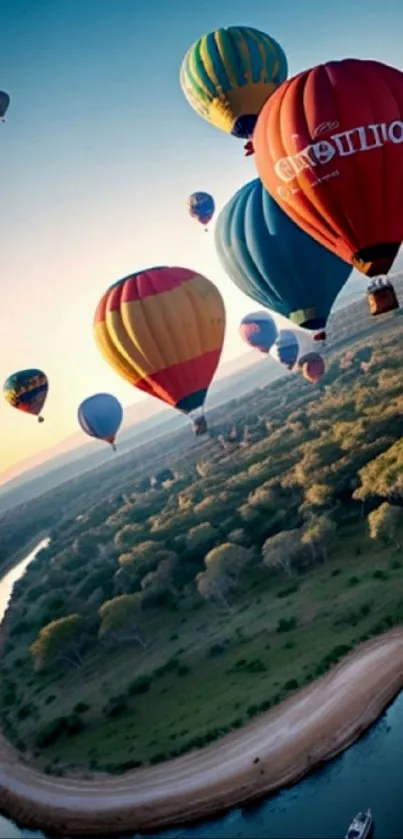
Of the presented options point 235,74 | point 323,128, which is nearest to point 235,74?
point 235,74

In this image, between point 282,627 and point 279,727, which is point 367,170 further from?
point 282,627

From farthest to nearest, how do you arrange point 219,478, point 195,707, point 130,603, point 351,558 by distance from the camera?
point 219,478 → point 130,603 → point 351,558 → point 195,707

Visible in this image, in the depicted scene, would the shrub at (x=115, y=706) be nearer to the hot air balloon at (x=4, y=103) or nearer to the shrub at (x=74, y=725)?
the shrub at (x=74, y=725)

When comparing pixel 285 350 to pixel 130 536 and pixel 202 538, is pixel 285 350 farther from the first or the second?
pixel 130 536

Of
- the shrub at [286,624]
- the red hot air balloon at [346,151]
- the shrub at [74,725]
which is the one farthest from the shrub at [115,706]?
the red hot air balloon at [346,151]

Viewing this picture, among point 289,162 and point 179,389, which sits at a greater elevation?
point 289,162

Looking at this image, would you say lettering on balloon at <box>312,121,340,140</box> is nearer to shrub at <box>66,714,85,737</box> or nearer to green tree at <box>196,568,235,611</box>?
shrub at <box>66,714,85,737</box>

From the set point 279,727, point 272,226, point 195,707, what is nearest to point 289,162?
point 272,226
